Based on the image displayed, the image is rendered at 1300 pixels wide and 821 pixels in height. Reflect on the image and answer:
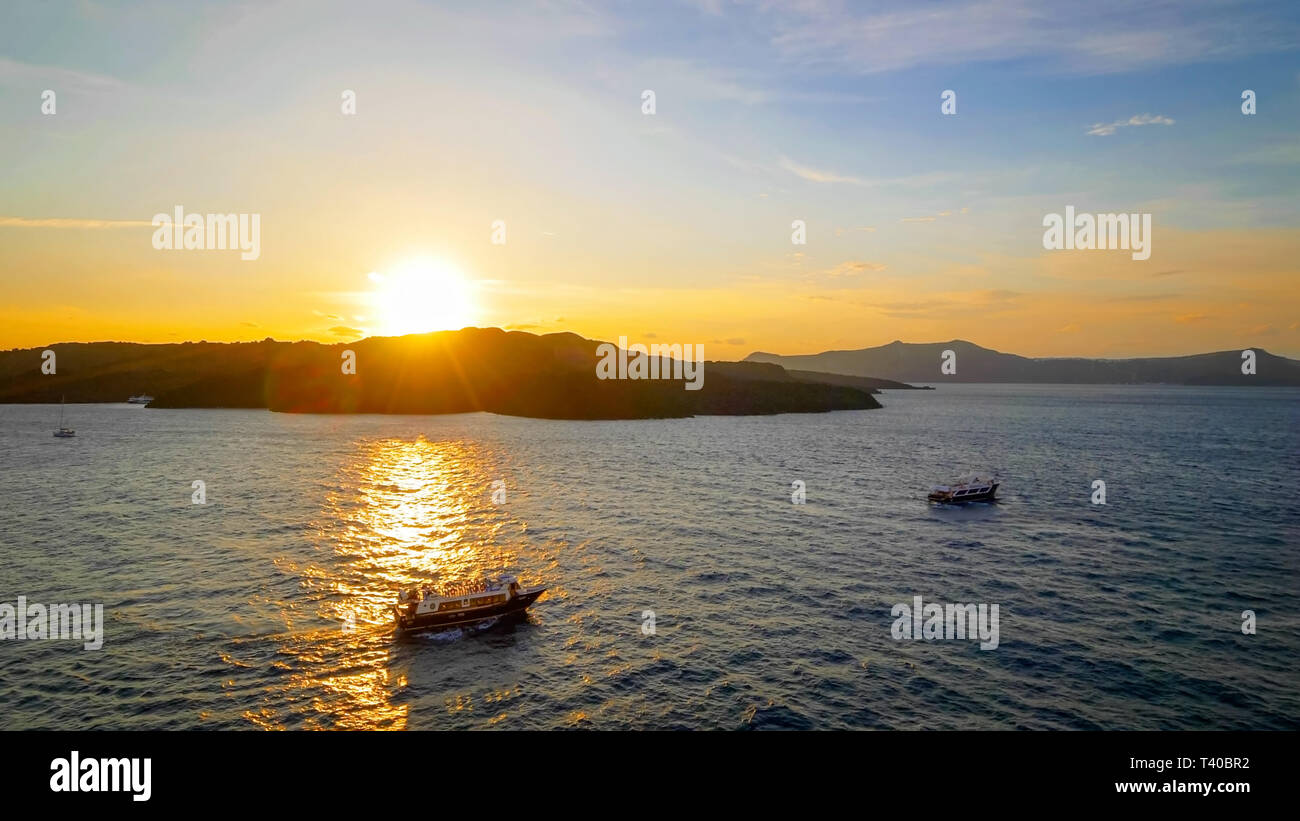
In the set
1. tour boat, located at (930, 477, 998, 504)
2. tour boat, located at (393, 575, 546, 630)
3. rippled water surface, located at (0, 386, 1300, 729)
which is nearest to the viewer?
rippled water surface, located at (0, 386, 1300, 729)

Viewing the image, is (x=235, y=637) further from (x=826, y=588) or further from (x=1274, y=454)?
(x=1274, y=454)

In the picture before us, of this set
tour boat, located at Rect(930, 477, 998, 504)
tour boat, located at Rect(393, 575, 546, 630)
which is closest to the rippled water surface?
tour boat, located at Rect(393, 575, 546, 630)

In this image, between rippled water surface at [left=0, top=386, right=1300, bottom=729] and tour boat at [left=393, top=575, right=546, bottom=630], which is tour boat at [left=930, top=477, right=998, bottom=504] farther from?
tour boat at [left=393, top=575, right=546, bottom=630]
